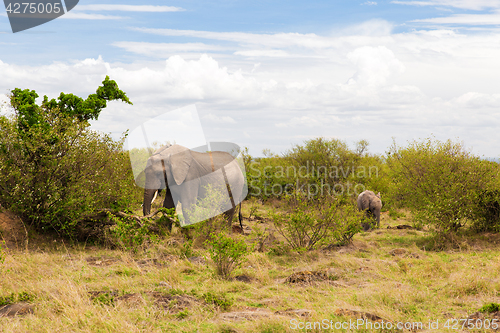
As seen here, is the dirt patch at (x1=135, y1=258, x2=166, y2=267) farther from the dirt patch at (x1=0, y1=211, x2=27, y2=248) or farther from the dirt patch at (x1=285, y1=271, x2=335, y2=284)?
the dirt patch at (x1=0, y1=211, x2=27, y2=248)

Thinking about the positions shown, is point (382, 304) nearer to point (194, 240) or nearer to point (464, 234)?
point (194, 240)

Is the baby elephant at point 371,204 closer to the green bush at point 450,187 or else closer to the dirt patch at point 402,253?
the green bush at point 450,187

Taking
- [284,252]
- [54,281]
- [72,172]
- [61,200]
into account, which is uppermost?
[72,172]

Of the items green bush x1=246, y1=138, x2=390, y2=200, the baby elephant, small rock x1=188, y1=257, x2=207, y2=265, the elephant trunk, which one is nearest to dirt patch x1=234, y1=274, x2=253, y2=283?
small rock x1=188, y1=257, x2=207, y2=265

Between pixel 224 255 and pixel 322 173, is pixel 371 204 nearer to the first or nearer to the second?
pixel 322 173

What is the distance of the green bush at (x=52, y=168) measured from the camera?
1031cm

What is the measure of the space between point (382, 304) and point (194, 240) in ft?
18.8

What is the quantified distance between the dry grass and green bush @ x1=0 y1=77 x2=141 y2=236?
980mm

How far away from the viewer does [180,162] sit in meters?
13.3

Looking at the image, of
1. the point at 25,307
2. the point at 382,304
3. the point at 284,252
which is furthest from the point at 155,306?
the point at 284,252

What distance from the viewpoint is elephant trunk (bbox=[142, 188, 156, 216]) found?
1262cm

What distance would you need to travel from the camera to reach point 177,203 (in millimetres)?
13688

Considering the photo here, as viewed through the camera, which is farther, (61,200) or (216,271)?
(61,200)

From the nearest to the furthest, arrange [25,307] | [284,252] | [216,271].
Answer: [25,307] < [216,271] < [284,252]
